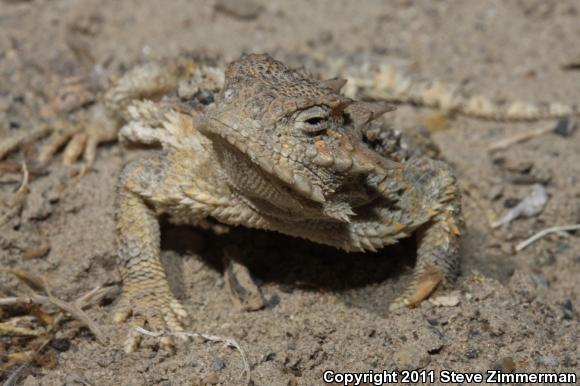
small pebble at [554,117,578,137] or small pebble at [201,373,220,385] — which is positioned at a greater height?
small pebble at [554,117,578,137]

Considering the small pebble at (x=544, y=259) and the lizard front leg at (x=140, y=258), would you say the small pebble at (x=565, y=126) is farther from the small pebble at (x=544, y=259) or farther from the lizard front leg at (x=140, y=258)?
the lizard front leg at (x=140, y=258)

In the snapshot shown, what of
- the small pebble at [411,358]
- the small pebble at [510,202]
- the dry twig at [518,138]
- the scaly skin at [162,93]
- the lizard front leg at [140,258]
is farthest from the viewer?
the dry twig at [518,138]

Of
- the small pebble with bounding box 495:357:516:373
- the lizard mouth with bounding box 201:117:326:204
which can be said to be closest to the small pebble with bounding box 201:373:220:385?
the lizard mouth with bounding box 201:117:326:204

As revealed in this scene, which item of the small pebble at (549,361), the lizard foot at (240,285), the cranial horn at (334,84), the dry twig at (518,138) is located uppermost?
the cranial horn at (334,84)

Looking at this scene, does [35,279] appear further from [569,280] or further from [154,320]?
[569,280]

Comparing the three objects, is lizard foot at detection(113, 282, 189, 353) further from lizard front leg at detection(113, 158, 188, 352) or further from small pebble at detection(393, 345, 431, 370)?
small pebble at detection(393, 345, 431, 370)

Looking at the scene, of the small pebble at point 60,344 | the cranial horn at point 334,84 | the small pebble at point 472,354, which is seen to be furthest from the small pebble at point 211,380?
the cranial horn at point 334,84
